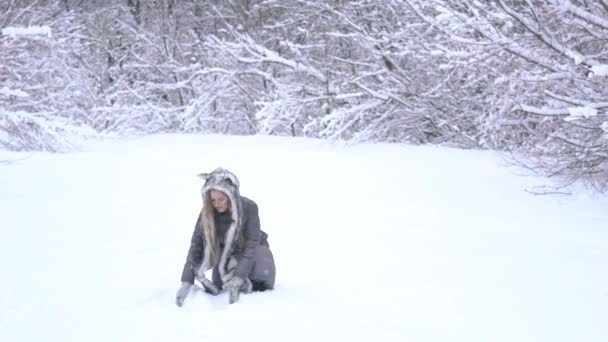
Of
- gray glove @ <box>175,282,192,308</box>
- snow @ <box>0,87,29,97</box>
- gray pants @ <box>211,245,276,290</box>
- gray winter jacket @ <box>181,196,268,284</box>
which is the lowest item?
gray glove @ <box>175,282,192,308</box>

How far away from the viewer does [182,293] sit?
5219 mm

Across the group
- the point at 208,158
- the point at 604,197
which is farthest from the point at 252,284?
the point at 208,158

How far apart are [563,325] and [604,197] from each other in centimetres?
472

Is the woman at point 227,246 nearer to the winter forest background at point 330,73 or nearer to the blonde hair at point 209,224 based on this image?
the blonde hair at point 209,224

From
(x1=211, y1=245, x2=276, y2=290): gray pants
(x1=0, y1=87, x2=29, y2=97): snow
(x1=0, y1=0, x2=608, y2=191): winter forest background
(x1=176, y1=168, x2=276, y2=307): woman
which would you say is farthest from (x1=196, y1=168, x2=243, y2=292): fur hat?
(x1=0, y1=87, x2=29, y2=97): snow

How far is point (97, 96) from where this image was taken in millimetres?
21188

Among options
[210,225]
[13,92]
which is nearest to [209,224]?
[210,225]

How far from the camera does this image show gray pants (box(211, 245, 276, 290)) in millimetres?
5371

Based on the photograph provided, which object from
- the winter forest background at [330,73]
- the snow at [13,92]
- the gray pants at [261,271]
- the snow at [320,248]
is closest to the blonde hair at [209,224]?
the gray pants at [261,271]

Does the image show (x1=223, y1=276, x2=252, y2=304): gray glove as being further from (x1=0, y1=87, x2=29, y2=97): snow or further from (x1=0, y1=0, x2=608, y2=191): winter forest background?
(x1=0, y1=87, x2=29, y2=97): snow

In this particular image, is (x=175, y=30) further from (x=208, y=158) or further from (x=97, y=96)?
(x=208, y=158)

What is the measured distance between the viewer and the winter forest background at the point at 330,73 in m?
8.05

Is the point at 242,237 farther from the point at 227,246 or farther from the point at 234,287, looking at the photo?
the point at 234,287

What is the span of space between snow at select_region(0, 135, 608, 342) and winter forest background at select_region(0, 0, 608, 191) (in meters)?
0.80
